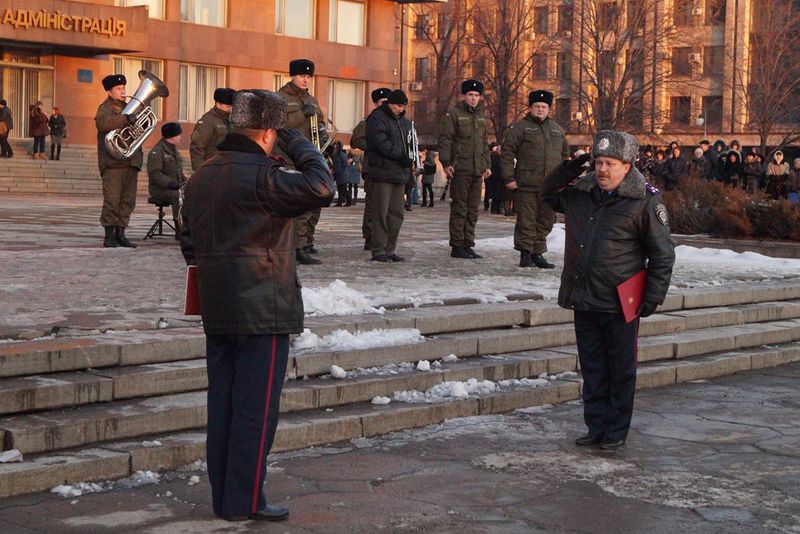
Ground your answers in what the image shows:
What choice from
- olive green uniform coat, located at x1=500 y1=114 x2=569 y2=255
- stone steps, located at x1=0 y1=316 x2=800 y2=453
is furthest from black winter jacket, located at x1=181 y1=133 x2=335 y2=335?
olive green uniform coat, located at x1=500 y1=114 x2=569 y2=255

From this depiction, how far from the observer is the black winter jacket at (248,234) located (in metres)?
5.32

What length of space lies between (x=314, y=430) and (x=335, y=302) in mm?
2294

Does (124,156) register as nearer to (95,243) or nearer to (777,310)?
(95,243)

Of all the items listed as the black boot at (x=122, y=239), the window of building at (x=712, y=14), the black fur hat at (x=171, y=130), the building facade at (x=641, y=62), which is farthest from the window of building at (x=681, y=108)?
the black boot at (x=122, y=239)

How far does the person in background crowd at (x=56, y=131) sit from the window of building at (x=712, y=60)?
113 ft

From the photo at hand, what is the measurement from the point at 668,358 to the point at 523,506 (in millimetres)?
4799

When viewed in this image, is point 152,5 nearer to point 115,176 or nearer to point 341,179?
point 341,179

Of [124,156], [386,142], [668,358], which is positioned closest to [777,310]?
[668,358]

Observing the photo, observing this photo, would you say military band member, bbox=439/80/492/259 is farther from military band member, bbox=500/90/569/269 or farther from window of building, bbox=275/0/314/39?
window of building, bbox=275/0/314/39

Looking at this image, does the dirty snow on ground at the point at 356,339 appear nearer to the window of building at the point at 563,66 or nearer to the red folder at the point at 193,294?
the red folder at the point at 193,294

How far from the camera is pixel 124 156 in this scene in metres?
14.3

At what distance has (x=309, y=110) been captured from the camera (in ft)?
41.5

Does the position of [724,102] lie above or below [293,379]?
above

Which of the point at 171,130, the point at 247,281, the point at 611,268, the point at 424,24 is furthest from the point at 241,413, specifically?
the point at 424,24
